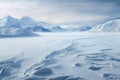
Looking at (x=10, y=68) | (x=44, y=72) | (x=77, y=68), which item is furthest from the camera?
(x=77, y=68)

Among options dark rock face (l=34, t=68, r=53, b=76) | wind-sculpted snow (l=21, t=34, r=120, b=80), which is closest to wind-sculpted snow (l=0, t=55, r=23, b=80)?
wind-sculpted snow (l=21, t=34, r=120, b=80)

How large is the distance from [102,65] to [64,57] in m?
17.4

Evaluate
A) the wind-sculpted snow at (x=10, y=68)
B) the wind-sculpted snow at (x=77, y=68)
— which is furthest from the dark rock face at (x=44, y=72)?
the wind-sculpted snow at (x=10, y=68)

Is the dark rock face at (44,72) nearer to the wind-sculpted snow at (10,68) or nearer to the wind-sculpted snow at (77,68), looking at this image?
the wind-sculpted snow at (77,68)

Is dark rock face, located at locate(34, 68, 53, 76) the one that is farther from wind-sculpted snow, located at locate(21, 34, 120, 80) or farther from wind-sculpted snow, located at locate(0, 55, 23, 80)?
wind-sculpted snow, located at locate(0, 55, 23, 80)

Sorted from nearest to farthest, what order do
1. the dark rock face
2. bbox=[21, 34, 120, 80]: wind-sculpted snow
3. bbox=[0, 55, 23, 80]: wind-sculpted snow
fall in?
bbox=[21, 34, 120, 80]: wind-sculpted snow < bbox=[0, 55, 23, 80]: wind-sculpted snow < the dark rock face

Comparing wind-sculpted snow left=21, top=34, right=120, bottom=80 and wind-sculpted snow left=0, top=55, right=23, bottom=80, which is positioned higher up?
wind-sculpted snow left=0, top=55, right=23, bottom=80

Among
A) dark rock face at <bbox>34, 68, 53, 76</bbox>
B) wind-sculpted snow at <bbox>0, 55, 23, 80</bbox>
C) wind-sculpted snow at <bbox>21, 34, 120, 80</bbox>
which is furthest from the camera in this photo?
dark rock face at <bbox>34, 68, 53, 76</bbox>

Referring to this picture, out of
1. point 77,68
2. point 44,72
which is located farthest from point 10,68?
point 77,68

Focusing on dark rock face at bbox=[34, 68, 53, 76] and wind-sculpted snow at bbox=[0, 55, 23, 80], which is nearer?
wind-sculpted snow at bbox=[0, 55, 23, 80]

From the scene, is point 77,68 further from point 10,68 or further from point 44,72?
point 10,68

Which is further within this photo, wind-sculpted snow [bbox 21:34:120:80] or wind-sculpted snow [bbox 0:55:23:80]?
wind-sculpted snow [bbox 0:55:23:80]

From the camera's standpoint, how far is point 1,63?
69.2 metres

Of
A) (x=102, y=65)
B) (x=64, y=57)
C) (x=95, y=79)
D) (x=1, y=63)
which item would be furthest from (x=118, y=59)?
(x=1, y=63)
